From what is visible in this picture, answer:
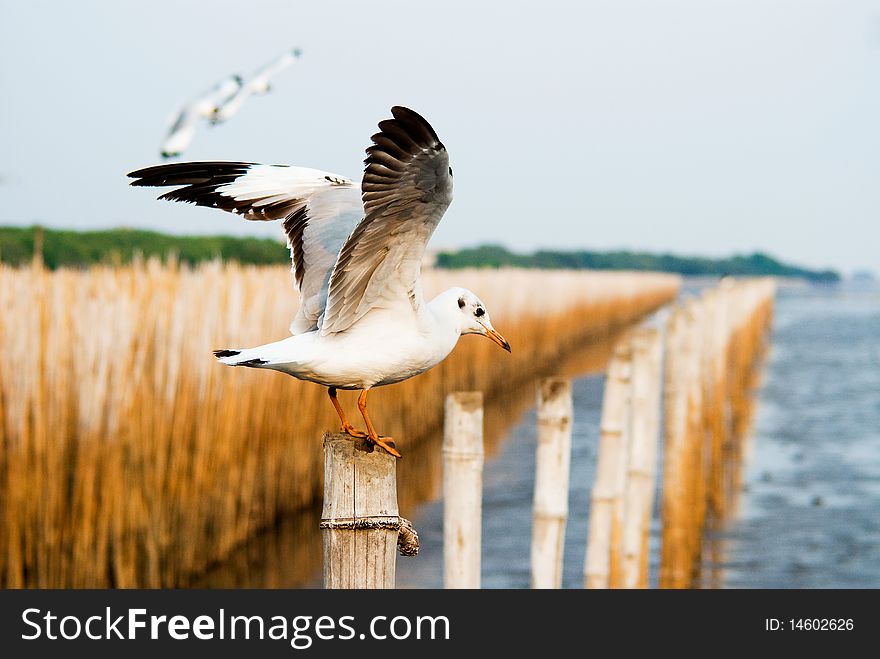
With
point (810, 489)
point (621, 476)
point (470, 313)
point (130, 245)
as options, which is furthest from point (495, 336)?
point (130, 245)

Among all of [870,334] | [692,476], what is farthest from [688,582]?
[870,334]

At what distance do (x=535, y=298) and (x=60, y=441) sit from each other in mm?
15726

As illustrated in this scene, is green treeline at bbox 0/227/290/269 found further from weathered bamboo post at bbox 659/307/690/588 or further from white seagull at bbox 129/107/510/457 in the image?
white seagull at bbox 129/107/510/457

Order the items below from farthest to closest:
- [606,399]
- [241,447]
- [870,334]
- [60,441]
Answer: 1. [870,334]
2. [241,447]
3. [606,399]
4. [60,441]

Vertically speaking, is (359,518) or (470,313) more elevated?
(470,313)

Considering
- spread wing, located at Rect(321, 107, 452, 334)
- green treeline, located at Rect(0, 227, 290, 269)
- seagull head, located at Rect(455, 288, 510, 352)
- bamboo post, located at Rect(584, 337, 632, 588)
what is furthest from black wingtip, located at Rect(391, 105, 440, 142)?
green treeline, located at Rect(0, 227, 290, 269)

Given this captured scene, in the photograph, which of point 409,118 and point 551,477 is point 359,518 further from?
point 551,477

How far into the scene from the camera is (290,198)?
3998mm

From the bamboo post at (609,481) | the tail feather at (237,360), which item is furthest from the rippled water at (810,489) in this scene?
the tail feather at (237,360)

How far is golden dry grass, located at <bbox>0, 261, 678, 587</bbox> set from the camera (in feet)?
18.1

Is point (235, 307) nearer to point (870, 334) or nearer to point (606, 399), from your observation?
point (606, 399)

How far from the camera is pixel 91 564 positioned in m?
5.80

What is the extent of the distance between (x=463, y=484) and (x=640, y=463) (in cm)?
272

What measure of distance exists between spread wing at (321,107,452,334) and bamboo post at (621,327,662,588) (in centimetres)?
355
